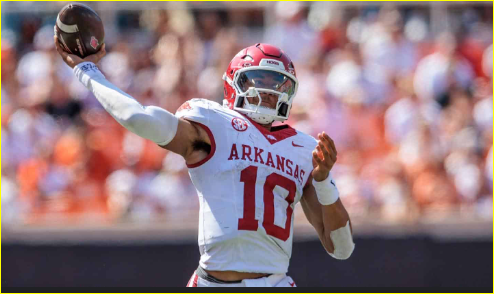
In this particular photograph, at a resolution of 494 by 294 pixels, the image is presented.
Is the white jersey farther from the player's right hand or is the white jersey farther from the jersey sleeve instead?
the player's right hand

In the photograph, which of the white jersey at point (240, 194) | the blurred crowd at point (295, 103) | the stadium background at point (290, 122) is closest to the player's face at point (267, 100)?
the white jersey at point (240, 194)

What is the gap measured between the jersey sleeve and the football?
21.3 inches

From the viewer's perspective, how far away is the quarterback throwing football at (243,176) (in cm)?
387

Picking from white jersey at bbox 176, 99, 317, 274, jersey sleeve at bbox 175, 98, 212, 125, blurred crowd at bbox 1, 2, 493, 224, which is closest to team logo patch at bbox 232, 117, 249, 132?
white jersey at bbox 176, 99, 317, 274

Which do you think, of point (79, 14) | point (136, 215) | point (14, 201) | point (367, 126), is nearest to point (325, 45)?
point (367, 126)

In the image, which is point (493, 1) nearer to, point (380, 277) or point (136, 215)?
point (380, 277)

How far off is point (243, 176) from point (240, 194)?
0.29 feet

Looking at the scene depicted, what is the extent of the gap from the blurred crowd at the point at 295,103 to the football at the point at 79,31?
4.05m

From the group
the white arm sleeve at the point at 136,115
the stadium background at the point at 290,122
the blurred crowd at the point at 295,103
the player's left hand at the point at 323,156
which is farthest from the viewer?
the blurred crowd at the point at 295,103

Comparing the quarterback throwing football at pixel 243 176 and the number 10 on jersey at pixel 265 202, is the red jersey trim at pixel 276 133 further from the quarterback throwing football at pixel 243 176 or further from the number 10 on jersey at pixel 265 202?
the number 10 on jersey at pixel 265 202

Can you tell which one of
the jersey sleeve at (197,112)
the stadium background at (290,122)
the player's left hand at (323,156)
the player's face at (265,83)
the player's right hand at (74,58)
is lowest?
the stadium background at (290,122)

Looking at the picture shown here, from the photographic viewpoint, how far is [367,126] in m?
8.89

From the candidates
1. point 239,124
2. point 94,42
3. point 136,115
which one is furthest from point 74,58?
point 239,124

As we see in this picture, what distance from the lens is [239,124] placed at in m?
4.04
